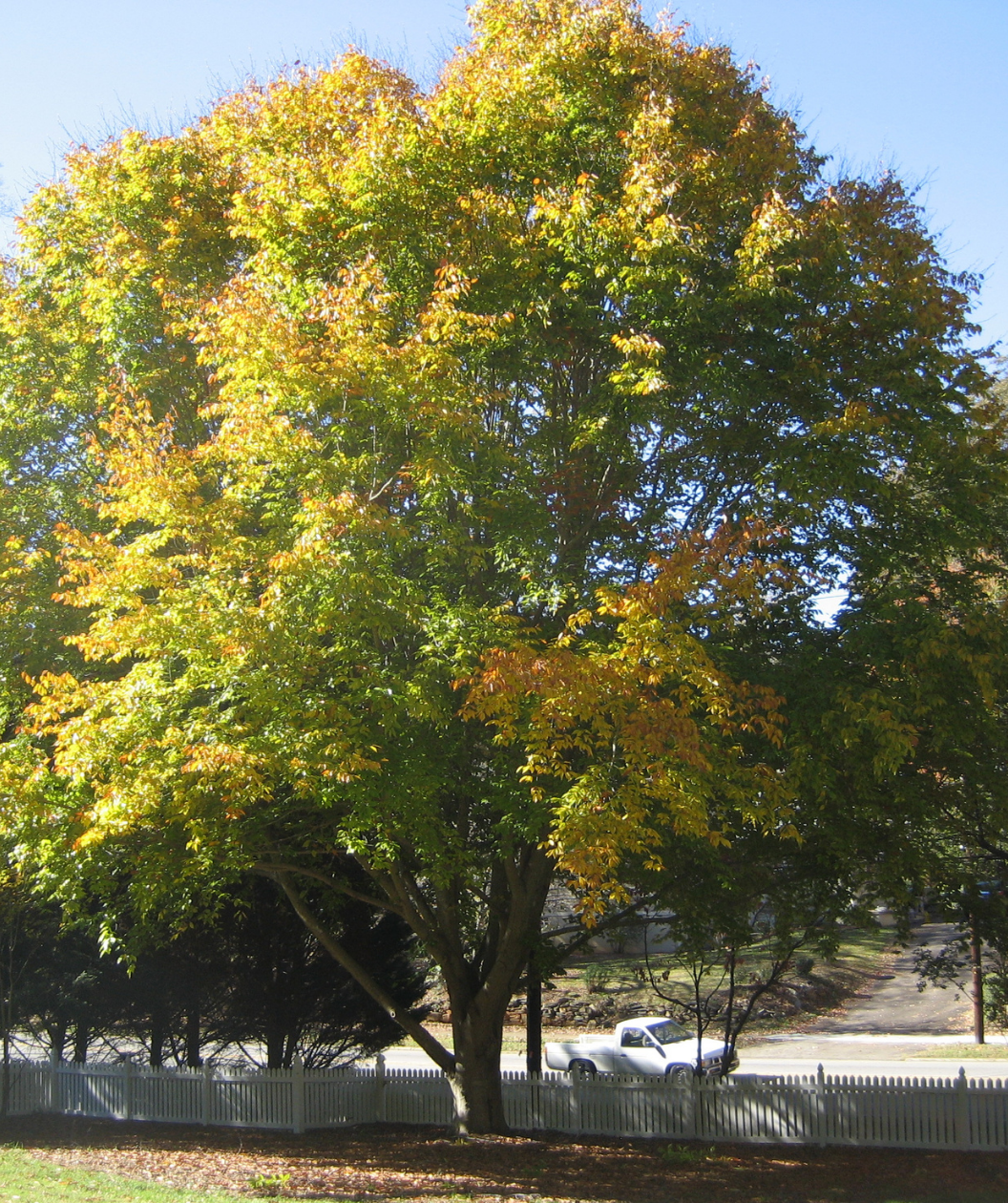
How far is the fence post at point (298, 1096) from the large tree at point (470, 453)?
332 centimetres

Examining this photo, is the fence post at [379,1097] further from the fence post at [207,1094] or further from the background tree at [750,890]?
the background tree at [750,890]

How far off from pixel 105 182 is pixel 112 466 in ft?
16.9

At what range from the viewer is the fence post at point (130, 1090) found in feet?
53.1

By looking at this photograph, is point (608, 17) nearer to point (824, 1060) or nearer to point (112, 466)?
point (112, 466)

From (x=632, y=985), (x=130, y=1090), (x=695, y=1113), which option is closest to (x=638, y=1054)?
(x=695, y=1113)

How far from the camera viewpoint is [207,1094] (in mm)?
15703

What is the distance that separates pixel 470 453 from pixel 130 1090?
470 inches

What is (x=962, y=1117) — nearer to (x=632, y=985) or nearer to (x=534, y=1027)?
(x=534, y=1027)

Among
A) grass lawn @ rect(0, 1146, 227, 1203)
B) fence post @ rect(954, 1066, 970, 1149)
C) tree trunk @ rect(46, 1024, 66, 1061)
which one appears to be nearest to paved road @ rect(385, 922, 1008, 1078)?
fence post @ rect(954, 1066, 970, 1149)

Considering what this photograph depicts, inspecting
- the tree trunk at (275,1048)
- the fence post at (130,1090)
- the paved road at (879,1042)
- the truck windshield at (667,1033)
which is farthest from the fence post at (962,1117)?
the fence post at (130,1090)

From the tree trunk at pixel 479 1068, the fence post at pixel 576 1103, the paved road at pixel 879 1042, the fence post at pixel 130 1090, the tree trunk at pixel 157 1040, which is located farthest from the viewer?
the paved road at pixel 879 1042

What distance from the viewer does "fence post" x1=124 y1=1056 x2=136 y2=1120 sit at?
637 inches

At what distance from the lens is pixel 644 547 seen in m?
11.3

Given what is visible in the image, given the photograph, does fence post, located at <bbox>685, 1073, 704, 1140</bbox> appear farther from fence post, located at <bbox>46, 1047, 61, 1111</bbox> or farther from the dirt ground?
fence post, located at <bbox>46, 1047, 61, 1111</bbox>
